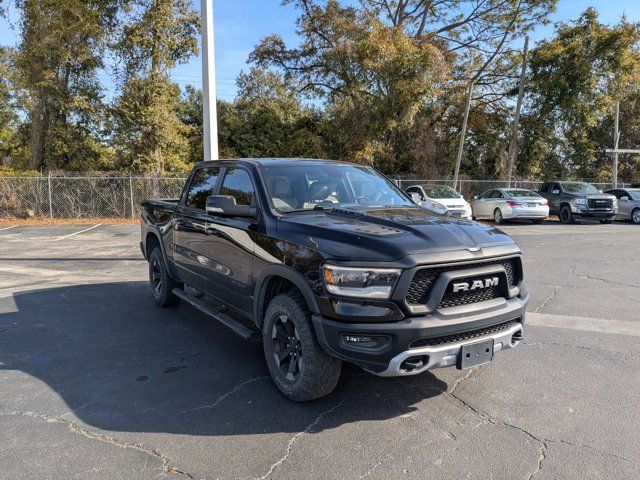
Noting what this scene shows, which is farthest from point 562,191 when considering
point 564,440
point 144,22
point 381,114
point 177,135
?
point 564,440

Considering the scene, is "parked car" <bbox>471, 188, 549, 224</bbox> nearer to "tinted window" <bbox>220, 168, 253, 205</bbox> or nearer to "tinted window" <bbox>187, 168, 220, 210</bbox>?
"tinted window" <bbox>187, 168, 220, 210</bbox>

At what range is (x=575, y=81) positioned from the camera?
85.5ft

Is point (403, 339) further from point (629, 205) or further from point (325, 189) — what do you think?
point (629, 205)

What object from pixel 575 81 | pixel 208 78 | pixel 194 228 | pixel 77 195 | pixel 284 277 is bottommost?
pixel 284 277

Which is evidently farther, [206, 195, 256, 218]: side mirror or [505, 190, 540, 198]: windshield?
[505, 190, 540, 198]: windshield

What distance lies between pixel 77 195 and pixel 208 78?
12647mm

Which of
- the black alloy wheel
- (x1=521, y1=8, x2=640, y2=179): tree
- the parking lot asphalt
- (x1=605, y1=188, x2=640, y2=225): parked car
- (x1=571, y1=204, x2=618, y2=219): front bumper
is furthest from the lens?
(x1=521, y1=8, x2=640, y2=179): tree

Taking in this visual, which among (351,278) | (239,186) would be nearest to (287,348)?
(351,278)

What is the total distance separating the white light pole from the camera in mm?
9703

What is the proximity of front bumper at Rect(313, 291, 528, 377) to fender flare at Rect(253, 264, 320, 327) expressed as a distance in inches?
Result: 5.0

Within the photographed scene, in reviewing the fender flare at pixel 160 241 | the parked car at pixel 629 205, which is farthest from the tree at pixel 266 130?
the fender flare at pixel 160 241

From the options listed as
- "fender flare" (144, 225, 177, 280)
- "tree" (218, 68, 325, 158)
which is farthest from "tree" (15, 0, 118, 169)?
"fender flare" (144, 225, 177, 280)

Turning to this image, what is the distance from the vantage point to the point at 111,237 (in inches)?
570

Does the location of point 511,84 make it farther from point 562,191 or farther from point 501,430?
point 501,430
